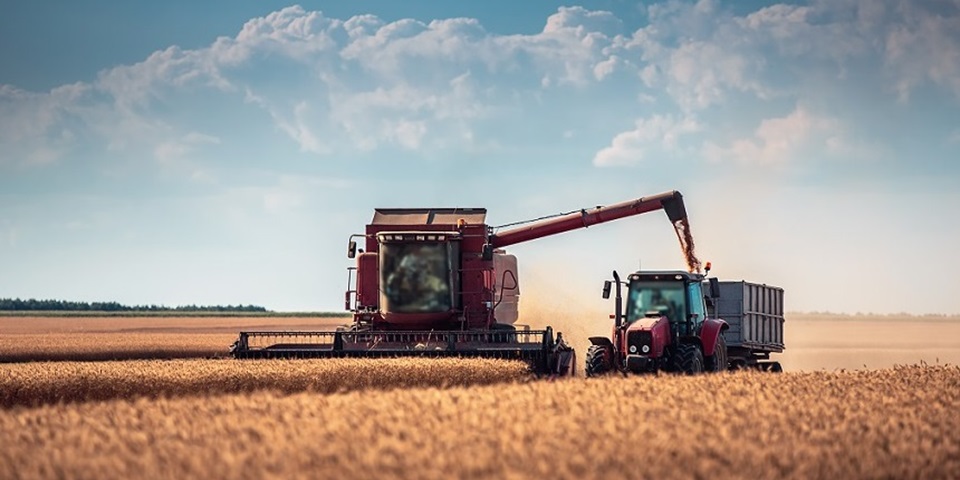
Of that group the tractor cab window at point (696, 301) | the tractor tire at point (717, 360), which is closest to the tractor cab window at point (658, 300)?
the tractor cab window at point (696, 301)

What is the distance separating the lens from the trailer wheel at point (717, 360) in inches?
930

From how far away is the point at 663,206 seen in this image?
28.9 meters

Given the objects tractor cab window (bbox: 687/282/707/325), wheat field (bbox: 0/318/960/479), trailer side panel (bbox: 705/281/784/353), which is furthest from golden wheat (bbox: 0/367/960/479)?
Answer: trailer side panel (bbox: 705/281/784/353)

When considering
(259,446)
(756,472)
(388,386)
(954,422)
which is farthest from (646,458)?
(388,386)

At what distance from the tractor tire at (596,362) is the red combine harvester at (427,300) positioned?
1.73 m

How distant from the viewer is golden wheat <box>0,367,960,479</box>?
9.45 m

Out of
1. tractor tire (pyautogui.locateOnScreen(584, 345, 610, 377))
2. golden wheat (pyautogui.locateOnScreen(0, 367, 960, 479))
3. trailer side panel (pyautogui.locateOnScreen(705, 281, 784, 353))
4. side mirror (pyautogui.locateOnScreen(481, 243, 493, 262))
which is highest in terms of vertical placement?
side mirror (pyautogui.locateOnScreen(481, 243, 493, 262))

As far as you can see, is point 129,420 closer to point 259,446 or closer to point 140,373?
point 259,446

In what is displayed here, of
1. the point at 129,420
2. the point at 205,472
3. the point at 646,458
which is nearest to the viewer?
the point at 205,472

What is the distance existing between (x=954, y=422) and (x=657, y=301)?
1045cm

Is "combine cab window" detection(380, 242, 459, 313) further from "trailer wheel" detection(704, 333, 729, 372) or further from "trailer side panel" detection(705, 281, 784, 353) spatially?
"trailer side panel" detection(705, 281, 784, 353)

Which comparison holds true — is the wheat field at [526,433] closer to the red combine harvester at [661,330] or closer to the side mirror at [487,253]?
the red combine harvester at [661,330]

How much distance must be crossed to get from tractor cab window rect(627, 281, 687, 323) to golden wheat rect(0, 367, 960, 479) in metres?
7.81

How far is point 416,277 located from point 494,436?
51.1 feet
